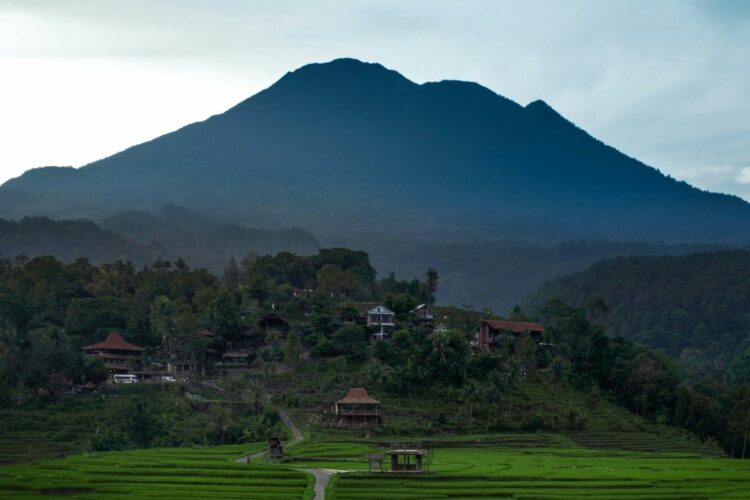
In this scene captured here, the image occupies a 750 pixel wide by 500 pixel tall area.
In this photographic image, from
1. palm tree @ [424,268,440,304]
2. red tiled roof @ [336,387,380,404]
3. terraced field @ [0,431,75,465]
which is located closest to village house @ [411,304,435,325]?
palm tree @ [424,268,440,304]

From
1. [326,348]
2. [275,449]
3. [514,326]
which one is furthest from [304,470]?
[514,326]

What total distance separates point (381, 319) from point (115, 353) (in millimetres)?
20998

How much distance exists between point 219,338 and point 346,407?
19.1 m

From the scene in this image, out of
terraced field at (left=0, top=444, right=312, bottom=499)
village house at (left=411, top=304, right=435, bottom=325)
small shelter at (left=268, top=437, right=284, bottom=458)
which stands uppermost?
village house at (left=411, top=304, right=435, bottom=325)

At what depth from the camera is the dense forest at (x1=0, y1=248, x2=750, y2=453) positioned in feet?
248

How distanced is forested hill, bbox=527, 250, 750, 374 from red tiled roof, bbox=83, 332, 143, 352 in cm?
7862

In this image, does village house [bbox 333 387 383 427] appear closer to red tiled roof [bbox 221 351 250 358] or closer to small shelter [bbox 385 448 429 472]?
red tiled roof [bbox 221 351 250 358]

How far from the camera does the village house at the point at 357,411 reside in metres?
71.0

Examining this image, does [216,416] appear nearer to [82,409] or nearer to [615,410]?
[82,409]

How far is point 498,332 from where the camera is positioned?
295 feet

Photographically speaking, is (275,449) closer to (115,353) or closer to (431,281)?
(115,353)

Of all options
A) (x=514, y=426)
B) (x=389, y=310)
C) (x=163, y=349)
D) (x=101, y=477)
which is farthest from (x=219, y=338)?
(x=101, y=477)

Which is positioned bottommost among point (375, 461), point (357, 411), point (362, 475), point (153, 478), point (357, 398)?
point (153, 478)

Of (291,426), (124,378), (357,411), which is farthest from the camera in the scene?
(124,378)
